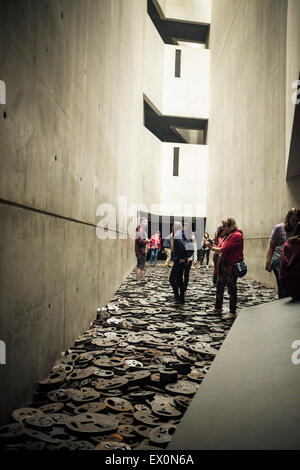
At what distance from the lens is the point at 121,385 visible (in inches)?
134

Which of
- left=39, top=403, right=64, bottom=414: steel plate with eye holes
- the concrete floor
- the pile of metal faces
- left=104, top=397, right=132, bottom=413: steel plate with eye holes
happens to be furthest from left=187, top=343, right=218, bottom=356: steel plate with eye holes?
left=39, top=403, right=64, bottom=414: steel plate with eye holes

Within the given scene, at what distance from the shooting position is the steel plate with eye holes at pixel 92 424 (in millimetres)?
2551

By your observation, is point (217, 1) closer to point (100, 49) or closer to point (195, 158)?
point (195, 158)

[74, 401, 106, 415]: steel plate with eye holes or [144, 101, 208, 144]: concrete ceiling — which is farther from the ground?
[144, 101, 208, 144]: concrete ceiling

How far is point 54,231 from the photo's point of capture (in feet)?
11.6

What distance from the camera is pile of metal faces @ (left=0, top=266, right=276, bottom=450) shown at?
248 centimetres

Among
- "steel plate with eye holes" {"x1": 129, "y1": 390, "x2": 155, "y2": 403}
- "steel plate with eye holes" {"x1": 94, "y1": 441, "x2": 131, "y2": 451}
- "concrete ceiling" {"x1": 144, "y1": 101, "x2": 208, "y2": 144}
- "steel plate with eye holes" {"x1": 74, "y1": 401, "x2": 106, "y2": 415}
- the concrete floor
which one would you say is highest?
"concrete ceiling" {"x1": 144, "y1": 101, "x2": 208, "y2": 144}

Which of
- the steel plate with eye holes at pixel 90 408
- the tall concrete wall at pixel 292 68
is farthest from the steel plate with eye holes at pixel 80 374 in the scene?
the tall concrete wall at pixel 292 68

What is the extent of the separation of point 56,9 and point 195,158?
21.2 m

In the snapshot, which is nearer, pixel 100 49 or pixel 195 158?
pixel 100 49

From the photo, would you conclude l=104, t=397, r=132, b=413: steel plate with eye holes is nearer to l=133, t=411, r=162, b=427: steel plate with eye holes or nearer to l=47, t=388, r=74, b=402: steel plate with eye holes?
l=133, t=411, r=162, b=427: steel plate with eye holes

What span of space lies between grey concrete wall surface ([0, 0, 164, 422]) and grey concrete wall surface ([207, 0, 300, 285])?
6.81 metres

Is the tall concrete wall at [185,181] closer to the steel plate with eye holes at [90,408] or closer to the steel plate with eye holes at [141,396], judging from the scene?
the steel plate with eye holes at [141,396]
